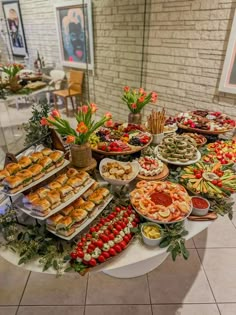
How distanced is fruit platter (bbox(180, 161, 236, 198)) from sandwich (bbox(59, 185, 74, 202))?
0.74 meters

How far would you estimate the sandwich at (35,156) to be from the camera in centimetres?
126

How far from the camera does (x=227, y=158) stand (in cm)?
175

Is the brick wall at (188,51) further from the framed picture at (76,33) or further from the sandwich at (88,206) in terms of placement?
the sandwich at (88,206)

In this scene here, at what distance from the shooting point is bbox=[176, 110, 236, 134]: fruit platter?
2.12 m

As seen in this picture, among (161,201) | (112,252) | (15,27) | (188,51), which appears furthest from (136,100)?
(15,27)

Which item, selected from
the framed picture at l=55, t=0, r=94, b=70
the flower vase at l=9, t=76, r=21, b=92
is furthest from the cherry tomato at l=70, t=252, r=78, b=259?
the framed picture at l=55, t=0, r=94, b=70

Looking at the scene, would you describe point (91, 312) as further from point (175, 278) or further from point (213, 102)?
point (213, 102)

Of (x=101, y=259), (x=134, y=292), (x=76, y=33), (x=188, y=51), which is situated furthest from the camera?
(x=76, y=33)

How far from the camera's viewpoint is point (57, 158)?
128 centimetres

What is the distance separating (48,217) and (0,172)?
1.15 feet

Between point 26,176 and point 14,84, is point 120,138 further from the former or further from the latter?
point 14,84

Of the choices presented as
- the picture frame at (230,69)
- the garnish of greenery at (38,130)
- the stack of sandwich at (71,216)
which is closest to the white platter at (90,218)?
the stack of sandwich at (71,216)

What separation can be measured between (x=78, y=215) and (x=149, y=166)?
2.08 feet

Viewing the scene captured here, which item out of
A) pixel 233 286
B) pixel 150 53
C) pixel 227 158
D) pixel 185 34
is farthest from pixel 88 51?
pixel 233 286
